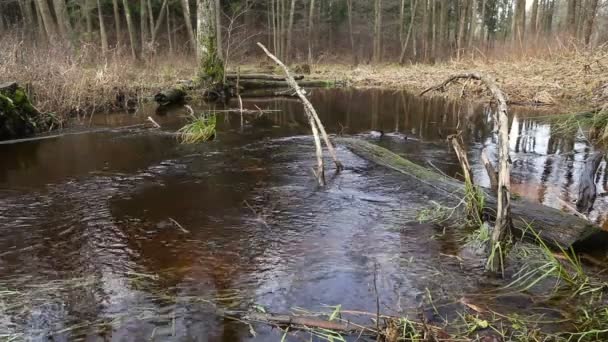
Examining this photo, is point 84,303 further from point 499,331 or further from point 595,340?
point 595,340

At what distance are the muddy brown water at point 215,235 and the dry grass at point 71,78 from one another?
2301 mm

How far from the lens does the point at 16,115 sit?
10445mm

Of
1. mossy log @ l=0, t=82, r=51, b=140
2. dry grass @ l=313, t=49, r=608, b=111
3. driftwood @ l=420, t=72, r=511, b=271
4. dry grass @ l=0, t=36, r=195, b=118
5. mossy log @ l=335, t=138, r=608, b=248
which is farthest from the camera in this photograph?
dry grass @ l=313, t=49, r=608, b=111

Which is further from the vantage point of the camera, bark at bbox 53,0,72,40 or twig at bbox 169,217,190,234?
bark at bbox 53,0,72,40

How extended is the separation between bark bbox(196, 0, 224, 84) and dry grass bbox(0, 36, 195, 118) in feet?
5.81

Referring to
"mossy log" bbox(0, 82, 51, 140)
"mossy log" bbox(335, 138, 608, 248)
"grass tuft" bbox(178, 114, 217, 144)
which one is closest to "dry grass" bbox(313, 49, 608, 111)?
"mossy log" bbox(335, 138, 608, 248)

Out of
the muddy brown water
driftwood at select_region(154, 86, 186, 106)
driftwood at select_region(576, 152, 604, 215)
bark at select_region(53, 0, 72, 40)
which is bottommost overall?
the muddy brown water

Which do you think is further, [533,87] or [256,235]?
[533,87]

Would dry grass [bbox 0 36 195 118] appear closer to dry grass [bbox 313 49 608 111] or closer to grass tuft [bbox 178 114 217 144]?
grass tuft [bbox 178 114 217 144]

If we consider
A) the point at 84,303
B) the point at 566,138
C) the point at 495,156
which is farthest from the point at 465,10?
the point at 84,303

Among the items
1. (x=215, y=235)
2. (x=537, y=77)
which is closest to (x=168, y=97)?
(x=215, y=235)

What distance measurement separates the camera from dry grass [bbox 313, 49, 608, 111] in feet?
42.5

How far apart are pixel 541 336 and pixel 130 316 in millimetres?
2953

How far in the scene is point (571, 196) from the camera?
21.1 feet
